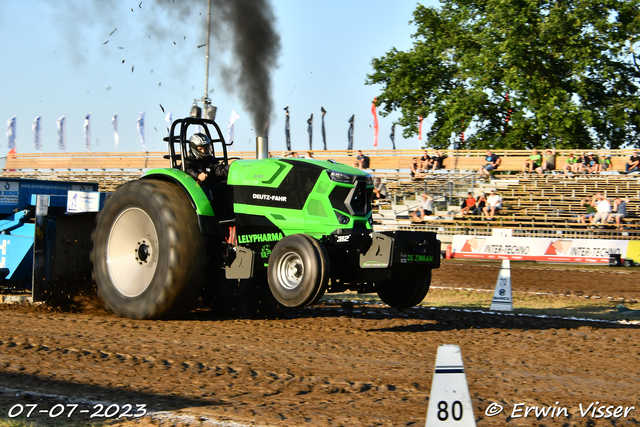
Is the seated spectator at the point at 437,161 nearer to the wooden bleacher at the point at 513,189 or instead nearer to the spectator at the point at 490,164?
the wooden bleacher at the point at 513,189

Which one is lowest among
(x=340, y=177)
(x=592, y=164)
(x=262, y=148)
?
(x=340, y=177)

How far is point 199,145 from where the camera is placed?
7480 mm

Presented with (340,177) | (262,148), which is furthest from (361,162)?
(340,177)

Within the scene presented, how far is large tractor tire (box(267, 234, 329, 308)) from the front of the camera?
20.0 feet

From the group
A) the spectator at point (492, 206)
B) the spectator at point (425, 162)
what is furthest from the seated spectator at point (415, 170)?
the spectator at point (492, 206)

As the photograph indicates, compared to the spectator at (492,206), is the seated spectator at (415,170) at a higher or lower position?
higher

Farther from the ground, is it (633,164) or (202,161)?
(633,164)

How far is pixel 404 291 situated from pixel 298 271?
1512 mm

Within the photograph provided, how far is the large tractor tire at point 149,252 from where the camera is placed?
6949 mm

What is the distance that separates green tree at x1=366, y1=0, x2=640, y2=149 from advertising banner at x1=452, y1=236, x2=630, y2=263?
1116 cm

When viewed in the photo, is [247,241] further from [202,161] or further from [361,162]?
[361,162]

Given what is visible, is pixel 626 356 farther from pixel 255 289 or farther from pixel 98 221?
pixel 98 221

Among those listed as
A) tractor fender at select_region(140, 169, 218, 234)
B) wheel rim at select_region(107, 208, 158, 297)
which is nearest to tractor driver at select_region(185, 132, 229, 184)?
tractor fender at select_region(140, 169, 218, 234)

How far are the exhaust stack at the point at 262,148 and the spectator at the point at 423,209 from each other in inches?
575
